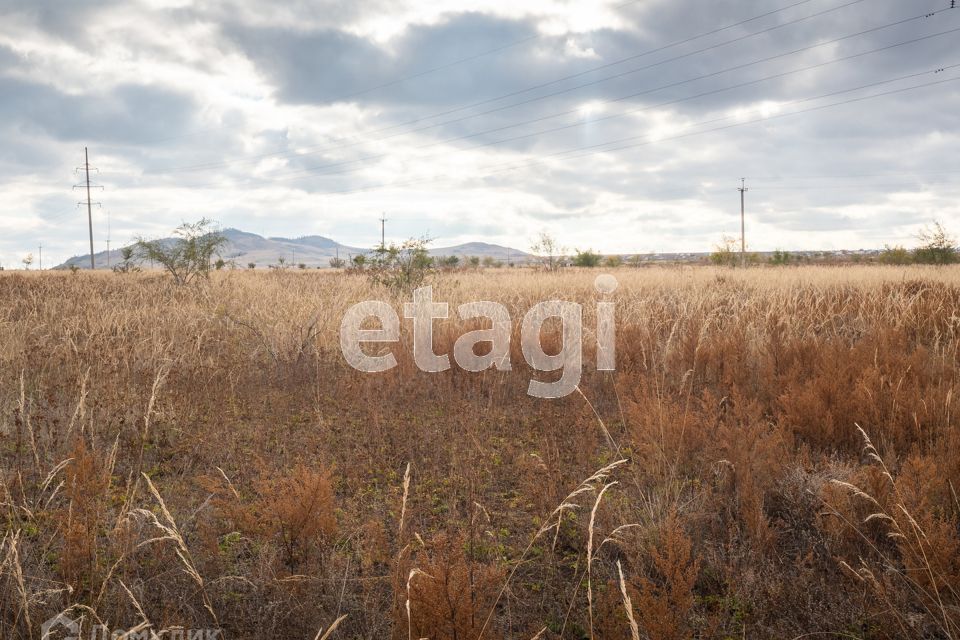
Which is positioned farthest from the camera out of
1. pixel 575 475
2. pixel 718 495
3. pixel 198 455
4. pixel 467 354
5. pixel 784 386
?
pixel 467 354

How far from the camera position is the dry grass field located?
2.22 metres

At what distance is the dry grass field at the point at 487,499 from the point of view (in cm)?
222

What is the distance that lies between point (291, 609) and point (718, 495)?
7.85ft

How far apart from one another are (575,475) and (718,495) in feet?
2.90

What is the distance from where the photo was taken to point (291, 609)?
229 cm

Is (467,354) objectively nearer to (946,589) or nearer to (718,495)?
(718,495)

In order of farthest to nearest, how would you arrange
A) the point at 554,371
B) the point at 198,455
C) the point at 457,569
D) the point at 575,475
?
the point at 554,371, the point at 198,455, the point at 575,475, the point at 457,569

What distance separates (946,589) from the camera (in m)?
2.23

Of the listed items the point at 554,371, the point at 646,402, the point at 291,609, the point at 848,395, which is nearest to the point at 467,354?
the point at 554,371

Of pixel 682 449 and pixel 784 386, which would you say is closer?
pixel 682 449

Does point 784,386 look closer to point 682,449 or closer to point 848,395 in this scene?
point 848,395

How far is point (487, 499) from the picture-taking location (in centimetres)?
350

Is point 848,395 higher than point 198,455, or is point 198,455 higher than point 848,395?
point 848,395

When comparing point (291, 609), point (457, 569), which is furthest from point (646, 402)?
point (291, 609)
